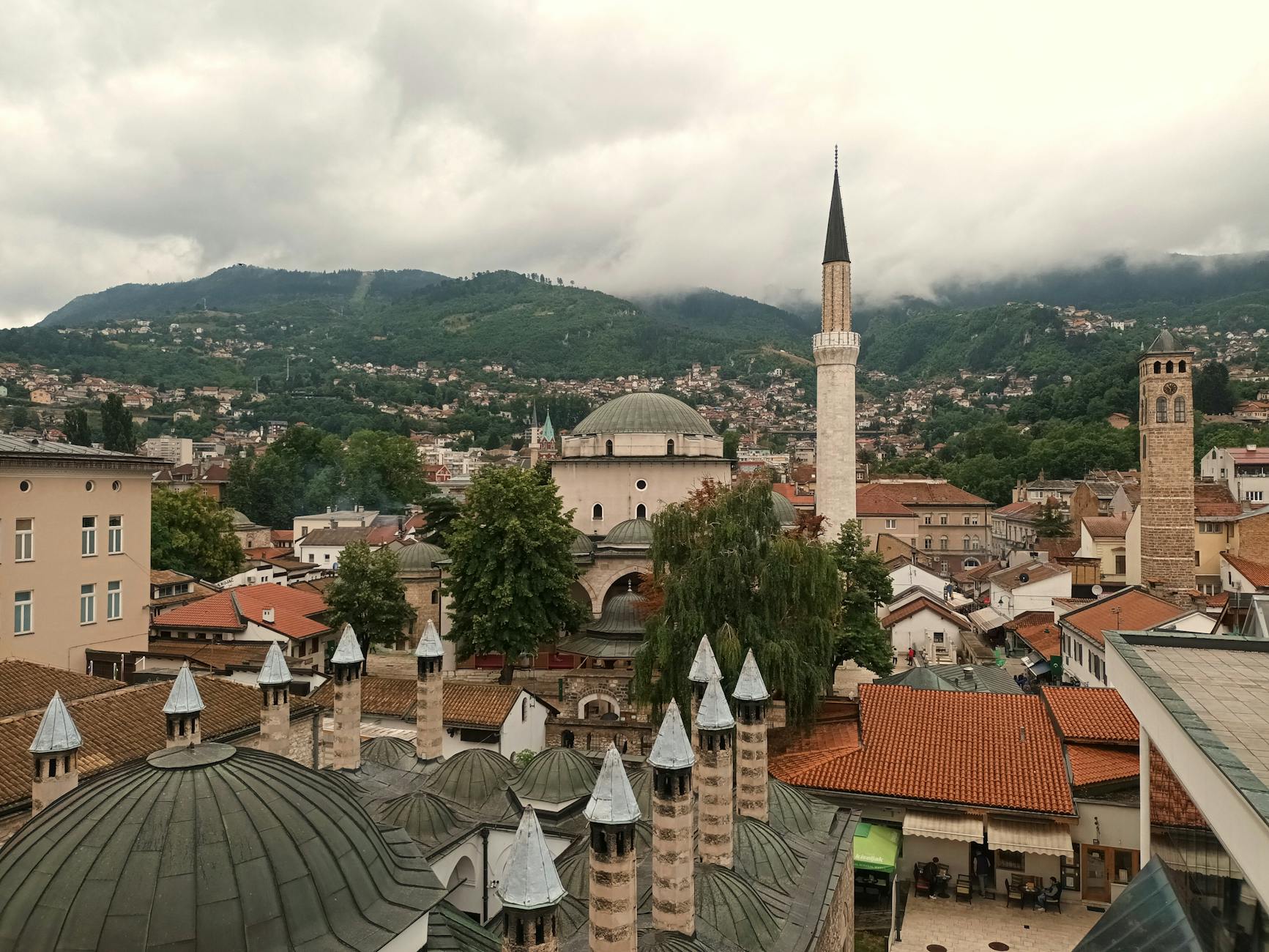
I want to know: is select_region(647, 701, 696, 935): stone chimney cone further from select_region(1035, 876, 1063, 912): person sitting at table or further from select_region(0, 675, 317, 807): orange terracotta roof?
select_region(1035, 876, 1063, 912): person sitting at table

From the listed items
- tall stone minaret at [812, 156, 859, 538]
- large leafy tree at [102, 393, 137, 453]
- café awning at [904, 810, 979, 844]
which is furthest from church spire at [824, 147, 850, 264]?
large leafy tree at [102, 393, 137, 453]

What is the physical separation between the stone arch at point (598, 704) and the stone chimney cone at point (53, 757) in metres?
15.4

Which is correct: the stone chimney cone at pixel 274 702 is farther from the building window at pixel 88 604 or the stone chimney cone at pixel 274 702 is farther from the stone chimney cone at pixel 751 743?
the building window at pixel 88 604

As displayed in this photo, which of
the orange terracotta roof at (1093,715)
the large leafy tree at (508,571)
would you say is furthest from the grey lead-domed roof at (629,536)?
the orange terracotta roof at (1093,715)

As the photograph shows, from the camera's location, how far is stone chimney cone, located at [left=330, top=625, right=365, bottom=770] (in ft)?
41.1

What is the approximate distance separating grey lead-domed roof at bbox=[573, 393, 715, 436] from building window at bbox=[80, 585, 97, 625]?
57.0 ft

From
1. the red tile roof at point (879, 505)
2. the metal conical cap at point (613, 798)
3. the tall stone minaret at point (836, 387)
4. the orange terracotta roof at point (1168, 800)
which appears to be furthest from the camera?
the red tile roof at point (879, 505)

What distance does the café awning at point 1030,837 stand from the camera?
1362 cm

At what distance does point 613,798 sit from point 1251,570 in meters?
31.8

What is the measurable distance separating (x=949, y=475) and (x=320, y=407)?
105337 millimetres

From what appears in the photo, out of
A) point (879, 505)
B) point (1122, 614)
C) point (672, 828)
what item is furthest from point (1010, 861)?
point (879, 505)

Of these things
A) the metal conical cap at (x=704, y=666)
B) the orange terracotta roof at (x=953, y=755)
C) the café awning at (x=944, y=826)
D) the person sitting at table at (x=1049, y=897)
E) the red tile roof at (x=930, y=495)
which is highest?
the red tile roof at (x=930, y=495)

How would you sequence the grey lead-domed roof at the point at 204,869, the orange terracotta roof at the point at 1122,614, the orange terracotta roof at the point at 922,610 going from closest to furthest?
the grey lead-domed roof at the point at 204,869 → the orange terracotta roof at the point at 1122,614 → the orange terracotta roof at the point at 922,610

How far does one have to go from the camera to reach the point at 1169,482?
32156mm
